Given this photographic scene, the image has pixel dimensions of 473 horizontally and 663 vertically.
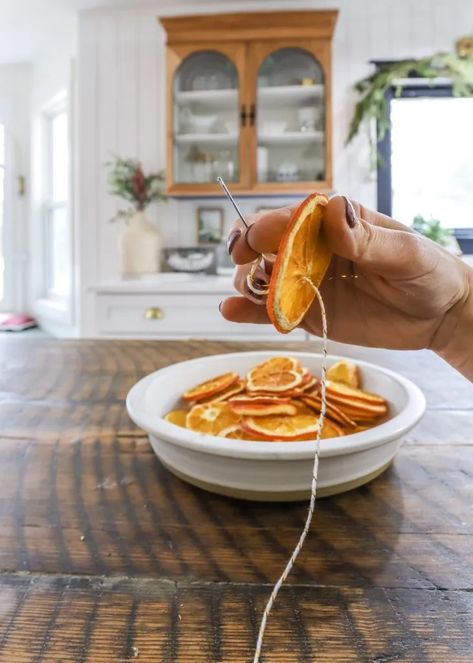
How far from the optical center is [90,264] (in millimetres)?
2832

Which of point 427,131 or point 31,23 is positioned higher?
point 31,23

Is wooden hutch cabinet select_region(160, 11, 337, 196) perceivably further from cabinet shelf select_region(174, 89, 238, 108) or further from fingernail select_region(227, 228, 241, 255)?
fingernail select_region(227, 228, 241, 255)

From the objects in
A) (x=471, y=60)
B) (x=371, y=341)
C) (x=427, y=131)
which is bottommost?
(x=371, y=341)

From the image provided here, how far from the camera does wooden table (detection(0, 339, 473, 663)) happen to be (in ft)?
1.02

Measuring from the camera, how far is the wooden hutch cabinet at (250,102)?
2.33 metres

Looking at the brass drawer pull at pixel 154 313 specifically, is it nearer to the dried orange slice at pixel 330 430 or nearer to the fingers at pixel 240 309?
the fingers at pixel 240 309

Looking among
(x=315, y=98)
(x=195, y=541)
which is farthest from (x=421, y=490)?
(x=315, y=98)

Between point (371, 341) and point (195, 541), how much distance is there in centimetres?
41

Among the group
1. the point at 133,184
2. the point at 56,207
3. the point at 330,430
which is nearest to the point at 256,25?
the point at 133,184

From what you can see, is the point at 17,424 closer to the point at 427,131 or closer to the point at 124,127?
the point at 124,127

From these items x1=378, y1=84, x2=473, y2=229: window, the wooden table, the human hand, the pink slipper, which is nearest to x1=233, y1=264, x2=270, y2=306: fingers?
the human hand

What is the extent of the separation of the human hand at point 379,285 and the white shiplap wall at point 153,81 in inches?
82.4

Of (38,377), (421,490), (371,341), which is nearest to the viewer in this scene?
(421,490)

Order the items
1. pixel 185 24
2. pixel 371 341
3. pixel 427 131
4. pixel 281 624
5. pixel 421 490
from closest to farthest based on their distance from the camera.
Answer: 1. pixel 281 624
2. pixel 421 490
3. pixel 371 341
4. pixel 185 24
5. pixel 427 131
